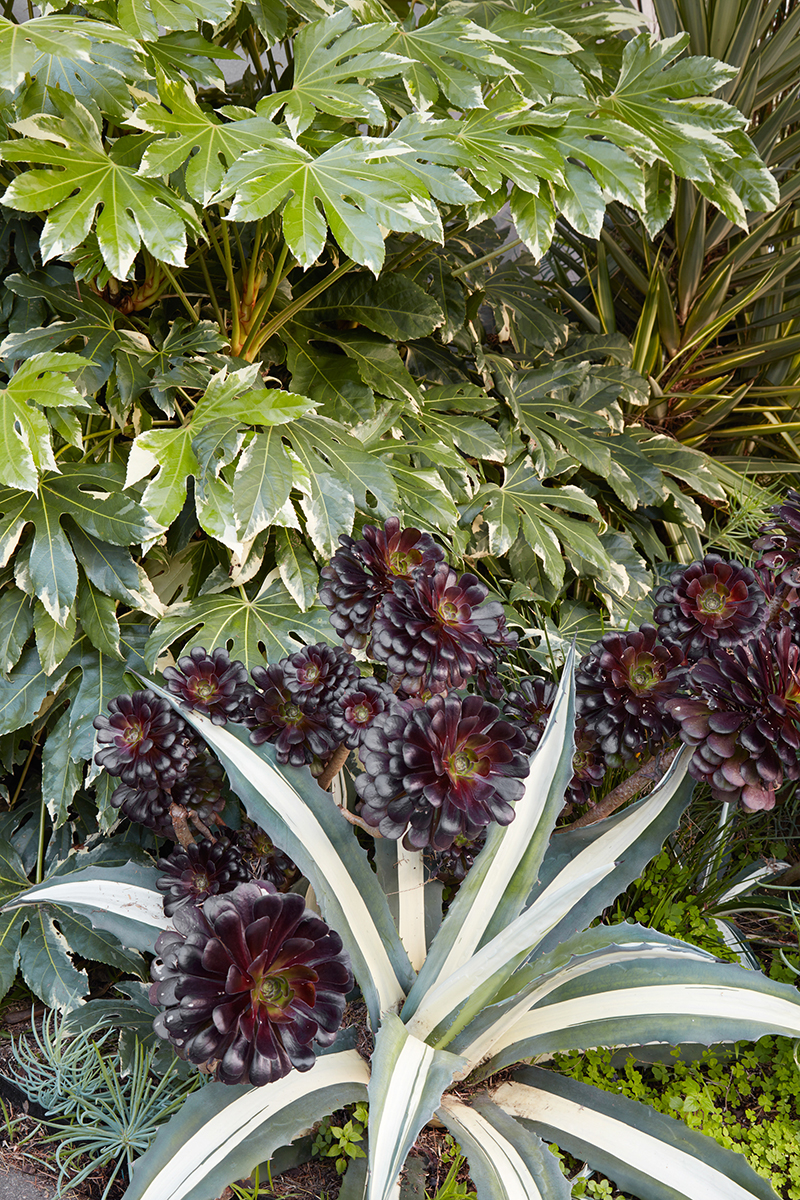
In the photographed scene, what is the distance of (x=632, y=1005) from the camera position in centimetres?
80

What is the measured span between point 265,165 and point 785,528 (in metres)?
0.76

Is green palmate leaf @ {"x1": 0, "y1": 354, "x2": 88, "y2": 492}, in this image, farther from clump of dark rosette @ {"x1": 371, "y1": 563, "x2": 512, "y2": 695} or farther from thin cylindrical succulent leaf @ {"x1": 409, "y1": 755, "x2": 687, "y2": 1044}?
thin cylindrical succulent leaf @ {"x1": 409, "y1": 755, "x2": 687, "y2": 1044}

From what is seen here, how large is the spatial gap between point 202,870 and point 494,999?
354 millimetres

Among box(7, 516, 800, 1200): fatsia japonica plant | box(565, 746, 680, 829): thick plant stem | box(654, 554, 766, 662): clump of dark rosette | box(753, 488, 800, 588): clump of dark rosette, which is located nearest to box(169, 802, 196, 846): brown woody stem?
box(7, 516, 800, 1200): fatsia japonica plant

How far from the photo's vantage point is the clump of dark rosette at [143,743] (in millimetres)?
876

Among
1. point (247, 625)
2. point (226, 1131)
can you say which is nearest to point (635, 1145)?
point (226, 1131)

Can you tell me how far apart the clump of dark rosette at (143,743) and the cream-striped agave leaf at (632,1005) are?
0.41 metres

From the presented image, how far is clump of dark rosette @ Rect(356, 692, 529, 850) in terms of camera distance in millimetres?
684

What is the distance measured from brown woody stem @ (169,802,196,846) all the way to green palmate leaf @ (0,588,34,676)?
414 mm

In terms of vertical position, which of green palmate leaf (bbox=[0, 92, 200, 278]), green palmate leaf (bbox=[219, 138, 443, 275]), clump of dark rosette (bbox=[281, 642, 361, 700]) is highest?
green palmate leaf (bbox=[219, 138, 443, 275])

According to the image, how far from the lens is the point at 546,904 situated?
2.31ft

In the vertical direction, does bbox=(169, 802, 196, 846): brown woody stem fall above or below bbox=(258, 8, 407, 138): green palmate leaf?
below

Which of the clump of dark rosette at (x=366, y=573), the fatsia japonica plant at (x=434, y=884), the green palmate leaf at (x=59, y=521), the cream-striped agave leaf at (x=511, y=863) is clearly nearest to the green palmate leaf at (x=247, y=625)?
the green palmate leaf at (x=59, y=521)

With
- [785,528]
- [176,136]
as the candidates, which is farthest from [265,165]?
[785,528]
